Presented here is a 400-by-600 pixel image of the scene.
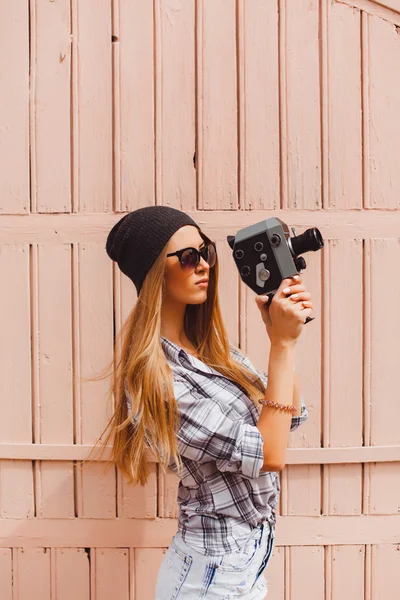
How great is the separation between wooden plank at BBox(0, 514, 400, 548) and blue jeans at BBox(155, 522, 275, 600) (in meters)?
0.60

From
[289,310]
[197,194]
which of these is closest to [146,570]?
[289,310]

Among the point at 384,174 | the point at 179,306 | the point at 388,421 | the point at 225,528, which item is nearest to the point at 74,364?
the point at 179,306

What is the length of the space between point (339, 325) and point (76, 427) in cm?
99

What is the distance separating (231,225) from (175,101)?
0.48 metres

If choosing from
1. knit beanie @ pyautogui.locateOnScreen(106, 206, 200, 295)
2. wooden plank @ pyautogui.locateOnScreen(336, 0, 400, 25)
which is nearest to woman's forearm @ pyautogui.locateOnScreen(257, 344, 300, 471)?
knit beanie @ pyautogui.locateOnScreen(106, 206, 200, 295)

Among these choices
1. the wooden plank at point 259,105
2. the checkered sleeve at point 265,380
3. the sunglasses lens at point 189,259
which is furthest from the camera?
the wooden plank at point 259,105

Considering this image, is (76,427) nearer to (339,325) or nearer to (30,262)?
(30,262)

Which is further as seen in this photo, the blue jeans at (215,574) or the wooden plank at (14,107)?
the wooden plank at (14,107)

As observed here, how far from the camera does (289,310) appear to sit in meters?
1.14

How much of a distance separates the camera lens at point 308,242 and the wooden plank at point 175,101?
73cm

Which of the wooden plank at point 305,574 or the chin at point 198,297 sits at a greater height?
the chin at point 198,297

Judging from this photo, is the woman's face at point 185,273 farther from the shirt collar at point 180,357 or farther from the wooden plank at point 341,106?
the wooden plank at point 341,106

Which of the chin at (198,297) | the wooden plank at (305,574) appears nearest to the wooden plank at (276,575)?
the wooden plank at (305,574)

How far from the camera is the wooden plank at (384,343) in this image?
1.83m
